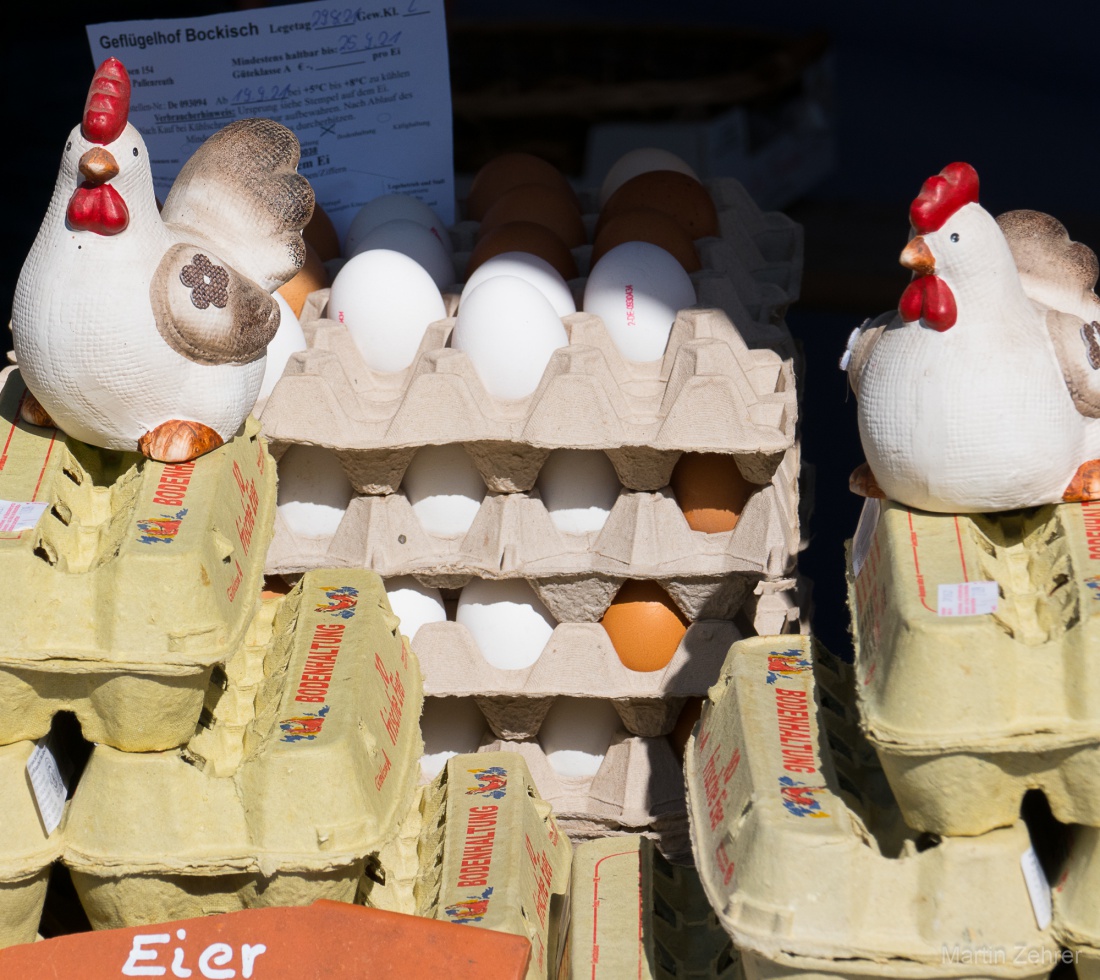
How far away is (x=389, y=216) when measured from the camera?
2.84 meters

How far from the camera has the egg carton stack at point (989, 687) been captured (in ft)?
5.27

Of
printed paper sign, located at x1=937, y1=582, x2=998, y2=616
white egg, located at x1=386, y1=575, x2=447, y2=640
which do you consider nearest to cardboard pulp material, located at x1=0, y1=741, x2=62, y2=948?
white egg, located at x1=386, y1=575, x2=447, y2=640

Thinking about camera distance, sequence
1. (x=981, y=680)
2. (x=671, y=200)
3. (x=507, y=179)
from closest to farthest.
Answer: (x=981, y=680), (x=671, y=200), (x=507, y=179)

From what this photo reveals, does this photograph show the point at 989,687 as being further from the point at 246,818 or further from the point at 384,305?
the point at 384,305

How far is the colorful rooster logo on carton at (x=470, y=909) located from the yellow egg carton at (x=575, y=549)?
0.56 metres

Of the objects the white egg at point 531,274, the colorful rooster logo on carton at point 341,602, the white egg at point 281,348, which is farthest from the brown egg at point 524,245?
the colorful rooster logo on carton at point 341,602

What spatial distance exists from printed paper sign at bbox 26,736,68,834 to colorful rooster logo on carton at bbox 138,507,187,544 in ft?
1.11

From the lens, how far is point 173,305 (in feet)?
5.98

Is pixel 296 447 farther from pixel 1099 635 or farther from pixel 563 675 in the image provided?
pixel 1099 635

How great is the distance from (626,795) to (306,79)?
1.55 meters

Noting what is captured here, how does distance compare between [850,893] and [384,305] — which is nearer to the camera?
[850,893]

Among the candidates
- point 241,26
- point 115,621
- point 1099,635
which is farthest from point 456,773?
point 241,26

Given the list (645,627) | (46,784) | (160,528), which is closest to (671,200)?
(645,627)

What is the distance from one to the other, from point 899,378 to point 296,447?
44.2 inches
